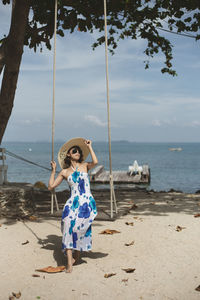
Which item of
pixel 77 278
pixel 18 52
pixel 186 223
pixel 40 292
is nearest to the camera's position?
pixel 40 292

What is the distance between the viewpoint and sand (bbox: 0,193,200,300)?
13.2 ft

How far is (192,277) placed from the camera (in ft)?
14.5

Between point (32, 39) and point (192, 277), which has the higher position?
point (32, 39)

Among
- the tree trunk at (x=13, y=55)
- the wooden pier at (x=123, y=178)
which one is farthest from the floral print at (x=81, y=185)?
the wooden pier at (x=123, y=178)

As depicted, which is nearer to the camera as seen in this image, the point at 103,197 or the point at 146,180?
the point at 103,197

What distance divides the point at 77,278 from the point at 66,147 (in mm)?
1838

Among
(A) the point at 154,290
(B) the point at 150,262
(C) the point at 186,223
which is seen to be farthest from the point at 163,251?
(C) the point at 186,223

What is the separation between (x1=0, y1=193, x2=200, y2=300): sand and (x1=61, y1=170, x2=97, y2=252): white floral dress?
0.35 m

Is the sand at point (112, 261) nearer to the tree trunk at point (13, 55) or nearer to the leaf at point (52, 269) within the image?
the leaf at point (52, 269)

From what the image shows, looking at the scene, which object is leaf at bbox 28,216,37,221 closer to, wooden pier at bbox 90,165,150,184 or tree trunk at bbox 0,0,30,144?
tree trunk at bbox 0,0,30,144

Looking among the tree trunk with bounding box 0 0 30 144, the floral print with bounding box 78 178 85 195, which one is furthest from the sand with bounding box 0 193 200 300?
the tree trunk with bounding box 0 0 30 144

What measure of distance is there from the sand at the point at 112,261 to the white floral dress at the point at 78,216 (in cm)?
35

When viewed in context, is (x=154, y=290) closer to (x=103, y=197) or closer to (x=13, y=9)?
(x=103, y=197)

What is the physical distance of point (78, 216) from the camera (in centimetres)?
474
